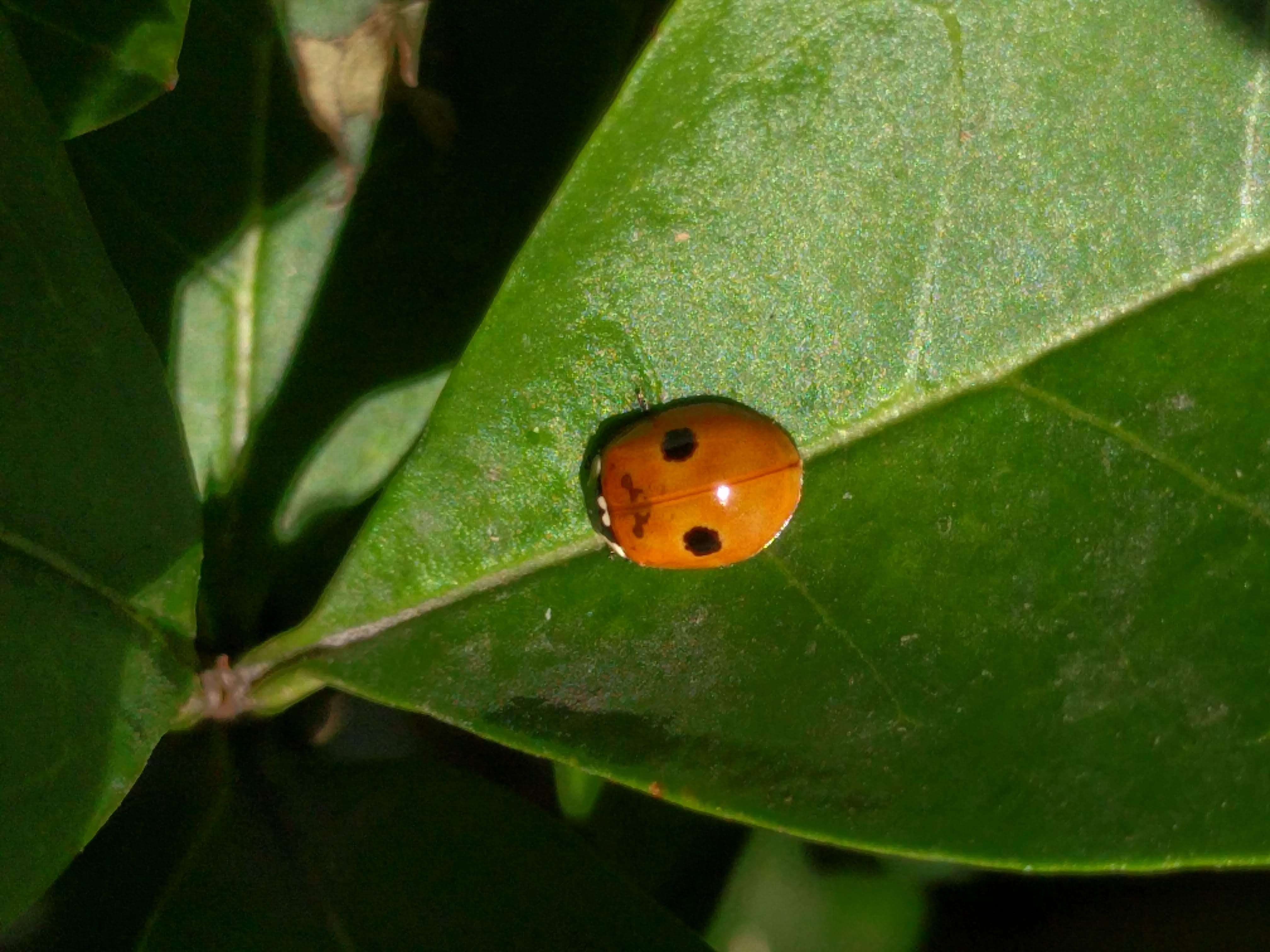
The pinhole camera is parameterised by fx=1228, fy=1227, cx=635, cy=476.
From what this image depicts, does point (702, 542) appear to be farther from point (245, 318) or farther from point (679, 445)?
point (245, 318)

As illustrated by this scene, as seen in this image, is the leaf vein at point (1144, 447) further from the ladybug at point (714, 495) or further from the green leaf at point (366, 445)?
the green leaf at point (366, 445)

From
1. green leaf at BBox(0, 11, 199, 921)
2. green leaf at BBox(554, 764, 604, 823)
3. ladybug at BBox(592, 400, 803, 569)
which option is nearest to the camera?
green leaf at BBox(0, 11, 199, 921)

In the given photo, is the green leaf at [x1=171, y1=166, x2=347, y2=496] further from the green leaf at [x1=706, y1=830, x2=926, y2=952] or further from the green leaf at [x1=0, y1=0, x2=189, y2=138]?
the green leaf at [x1=706, y1=830, x2=926, y2=952]

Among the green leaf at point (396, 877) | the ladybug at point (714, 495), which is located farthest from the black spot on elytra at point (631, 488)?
the green leaf at point (396, 877)

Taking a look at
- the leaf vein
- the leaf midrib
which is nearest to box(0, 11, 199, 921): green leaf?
the leaf midrib

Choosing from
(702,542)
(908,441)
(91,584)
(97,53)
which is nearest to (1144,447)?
(908,441)

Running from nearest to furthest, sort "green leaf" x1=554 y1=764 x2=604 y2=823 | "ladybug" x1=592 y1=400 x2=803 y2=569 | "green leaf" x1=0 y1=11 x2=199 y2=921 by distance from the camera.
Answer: "green leaf" x1=0 y1=11 x2=199 y2=921 < "ladybug" x1=592 y1=400 x2=803 y2=569 < "green leaf" x1=554 y1=764 x2=604 y2=823
